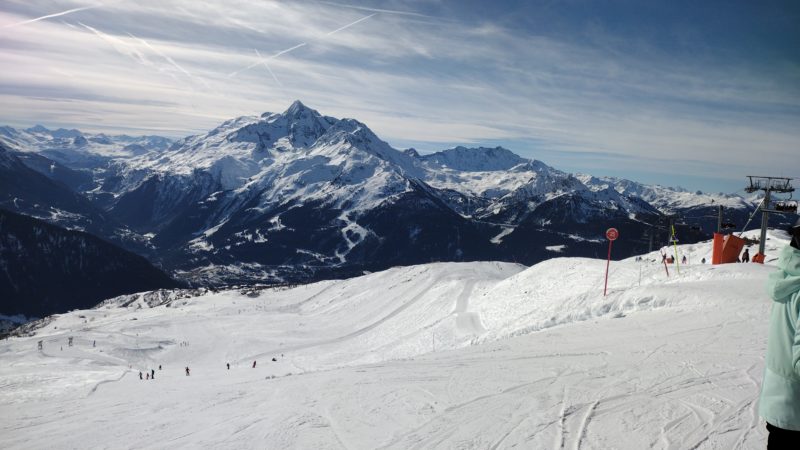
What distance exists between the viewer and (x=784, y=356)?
4.45 m

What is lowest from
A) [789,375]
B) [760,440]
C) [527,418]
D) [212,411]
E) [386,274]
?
[386,274]

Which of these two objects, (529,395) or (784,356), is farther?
(529,395)

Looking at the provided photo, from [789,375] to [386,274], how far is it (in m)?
84.8

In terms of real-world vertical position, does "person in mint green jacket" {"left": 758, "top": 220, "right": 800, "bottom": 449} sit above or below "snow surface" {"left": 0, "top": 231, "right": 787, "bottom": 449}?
above

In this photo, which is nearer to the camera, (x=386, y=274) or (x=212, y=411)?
(x=212, y=411)

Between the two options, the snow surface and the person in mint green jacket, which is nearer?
the person in mint green jacket


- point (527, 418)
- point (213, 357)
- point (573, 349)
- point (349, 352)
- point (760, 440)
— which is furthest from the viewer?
point (213, 357)

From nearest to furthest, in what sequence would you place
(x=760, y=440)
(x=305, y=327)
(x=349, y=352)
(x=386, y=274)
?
(x=760, y=440) → (x=349, y=352) → (x=305, y=327) → (x=386, y=274)

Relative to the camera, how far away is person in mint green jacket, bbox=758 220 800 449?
429cm

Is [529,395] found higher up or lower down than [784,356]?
lower down

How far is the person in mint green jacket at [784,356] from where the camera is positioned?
14.1ft

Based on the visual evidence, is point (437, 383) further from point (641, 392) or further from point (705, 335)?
point (705, 335)

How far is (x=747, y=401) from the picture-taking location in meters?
10.0

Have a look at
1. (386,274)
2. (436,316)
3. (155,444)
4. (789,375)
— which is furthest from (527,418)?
(386,274)
